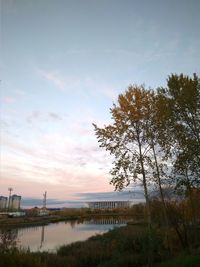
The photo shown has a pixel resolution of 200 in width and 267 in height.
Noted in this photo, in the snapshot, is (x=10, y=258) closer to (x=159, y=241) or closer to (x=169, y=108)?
(x=169, y=108)

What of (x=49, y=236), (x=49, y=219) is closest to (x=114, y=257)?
(x=49, y=236)

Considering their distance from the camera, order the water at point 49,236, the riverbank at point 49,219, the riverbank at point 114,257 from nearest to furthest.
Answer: the riverbank at point 114,257 → the water at point 49,236 → the riverbank at point 49,219

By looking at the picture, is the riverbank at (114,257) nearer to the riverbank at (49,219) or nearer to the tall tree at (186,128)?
the tall tree at (186,128)

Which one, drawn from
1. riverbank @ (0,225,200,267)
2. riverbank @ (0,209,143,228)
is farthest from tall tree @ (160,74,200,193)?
riverbank @ (0,209,143,228)

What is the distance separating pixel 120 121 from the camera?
1535 centimetres

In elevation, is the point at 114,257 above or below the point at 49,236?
above

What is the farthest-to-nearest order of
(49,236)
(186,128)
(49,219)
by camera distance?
(49,219)
(49,236)
(186,128)

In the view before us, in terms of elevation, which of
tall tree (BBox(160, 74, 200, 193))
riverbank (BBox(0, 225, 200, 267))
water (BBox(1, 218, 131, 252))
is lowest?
water (BBox(1, 218, 131, 252))

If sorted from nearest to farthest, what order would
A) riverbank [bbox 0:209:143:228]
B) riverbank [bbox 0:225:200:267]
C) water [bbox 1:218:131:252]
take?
riverbank [bbox 0:225:200:267], water [bbox 1:218:131:252], riverbank [bbox 0:209:143:228]

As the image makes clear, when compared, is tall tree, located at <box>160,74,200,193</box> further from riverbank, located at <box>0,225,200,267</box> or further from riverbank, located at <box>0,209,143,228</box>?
riverbank, located at <box>0,209,143,228</box>

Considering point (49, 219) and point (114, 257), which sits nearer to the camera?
point (114, 257)

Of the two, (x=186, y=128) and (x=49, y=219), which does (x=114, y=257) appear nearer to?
(x=186, y=128)

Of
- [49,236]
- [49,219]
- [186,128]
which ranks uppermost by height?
[186,128]

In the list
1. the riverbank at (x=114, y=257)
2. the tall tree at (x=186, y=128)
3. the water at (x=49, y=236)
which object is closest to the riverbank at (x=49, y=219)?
the water at (x=49, y=236)
